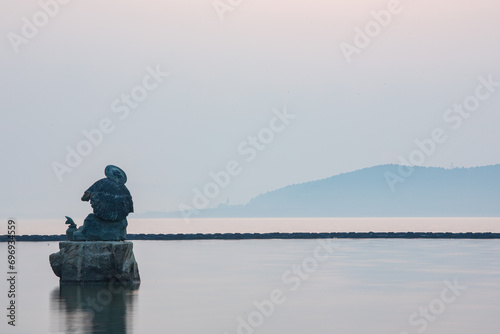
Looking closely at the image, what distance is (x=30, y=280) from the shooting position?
3625 centimetres

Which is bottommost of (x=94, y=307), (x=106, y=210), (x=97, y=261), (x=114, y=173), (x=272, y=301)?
(x=272, y=301)

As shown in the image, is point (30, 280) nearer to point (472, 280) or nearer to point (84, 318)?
point (84, 318)

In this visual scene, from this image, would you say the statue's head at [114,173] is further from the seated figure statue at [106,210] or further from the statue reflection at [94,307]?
the statue reflection at [94,307]

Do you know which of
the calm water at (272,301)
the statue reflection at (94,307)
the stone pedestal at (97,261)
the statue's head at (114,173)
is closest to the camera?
the statue reflection at (94,307)

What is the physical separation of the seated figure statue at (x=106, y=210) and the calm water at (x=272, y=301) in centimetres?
180

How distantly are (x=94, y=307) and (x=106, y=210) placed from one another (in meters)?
5.78

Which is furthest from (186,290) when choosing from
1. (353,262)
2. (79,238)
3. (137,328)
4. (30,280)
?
(353,262)

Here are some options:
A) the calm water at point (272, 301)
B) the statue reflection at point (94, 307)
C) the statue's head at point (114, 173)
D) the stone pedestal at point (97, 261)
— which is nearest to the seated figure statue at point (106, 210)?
the statue's head at point (114, 173)

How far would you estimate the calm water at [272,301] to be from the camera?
22266 mm

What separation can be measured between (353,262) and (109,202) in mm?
21005

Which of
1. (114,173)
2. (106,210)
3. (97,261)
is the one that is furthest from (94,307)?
(114,173)

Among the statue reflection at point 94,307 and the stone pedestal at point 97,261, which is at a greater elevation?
the stone pedestal at point 97,261

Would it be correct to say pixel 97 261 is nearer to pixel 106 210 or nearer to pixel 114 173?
pixel 106 210

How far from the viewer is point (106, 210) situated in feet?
99.2
